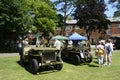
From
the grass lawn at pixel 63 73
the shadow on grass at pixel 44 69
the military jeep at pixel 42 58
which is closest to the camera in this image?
the grass lawn at pixel 63 73

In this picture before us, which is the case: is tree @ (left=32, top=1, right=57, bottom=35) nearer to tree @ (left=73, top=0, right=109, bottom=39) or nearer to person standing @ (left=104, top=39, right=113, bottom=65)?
tree @ (left=73, top=0, right=109, bottom=39)

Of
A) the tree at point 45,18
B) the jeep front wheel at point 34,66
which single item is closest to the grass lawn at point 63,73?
the jeep front wheel at point 34,66

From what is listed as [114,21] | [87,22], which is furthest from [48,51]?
[114,21]

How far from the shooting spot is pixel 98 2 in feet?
221

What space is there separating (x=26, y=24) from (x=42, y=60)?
17.7m

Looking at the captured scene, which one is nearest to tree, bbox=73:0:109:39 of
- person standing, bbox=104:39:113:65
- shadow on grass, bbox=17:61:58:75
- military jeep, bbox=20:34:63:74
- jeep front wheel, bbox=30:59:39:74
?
person standing, bbox=104:39:113:65

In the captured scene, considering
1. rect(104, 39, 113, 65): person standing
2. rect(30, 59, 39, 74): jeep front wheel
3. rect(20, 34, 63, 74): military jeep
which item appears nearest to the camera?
rect(30, 59, 39, 74): jeep front wheel

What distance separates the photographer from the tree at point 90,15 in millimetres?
65250

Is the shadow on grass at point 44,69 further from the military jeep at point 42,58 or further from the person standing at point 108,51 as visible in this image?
the person standing at point 108,51

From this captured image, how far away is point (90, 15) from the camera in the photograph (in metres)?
65.3

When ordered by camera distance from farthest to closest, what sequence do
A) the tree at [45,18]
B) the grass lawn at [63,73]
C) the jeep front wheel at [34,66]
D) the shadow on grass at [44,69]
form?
the tree at [45,18]
the shadow on grass at [44,69]
the jeep front wheel at [34,66]
the grass lawn at [63,73]

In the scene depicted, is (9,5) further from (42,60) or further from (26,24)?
(42,60)

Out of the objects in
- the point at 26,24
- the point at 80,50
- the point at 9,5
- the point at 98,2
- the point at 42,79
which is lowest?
the point at 42,79

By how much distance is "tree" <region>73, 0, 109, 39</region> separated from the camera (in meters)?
65.2
